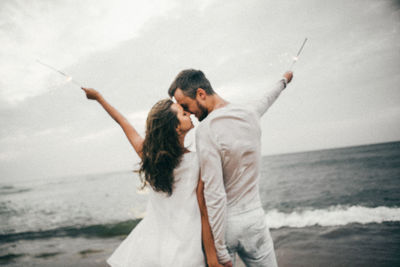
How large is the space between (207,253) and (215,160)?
2.29 feet

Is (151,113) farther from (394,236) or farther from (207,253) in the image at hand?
(394,236)

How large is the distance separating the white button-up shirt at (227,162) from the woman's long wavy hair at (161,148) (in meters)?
0.22

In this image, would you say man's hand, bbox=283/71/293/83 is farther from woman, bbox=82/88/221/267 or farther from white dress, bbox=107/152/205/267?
white dress, bbox=107/152/205/267

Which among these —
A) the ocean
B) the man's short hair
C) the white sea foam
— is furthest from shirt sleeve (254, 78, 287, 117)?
the white sea foam

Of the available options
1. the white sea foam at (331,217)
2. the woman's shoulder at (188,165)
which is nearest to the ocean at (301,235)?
the white sea foam at (331,217)

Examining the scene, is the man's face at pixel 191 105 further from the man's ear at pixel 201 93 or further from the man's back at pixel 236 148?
the man's back at pixel 236 148

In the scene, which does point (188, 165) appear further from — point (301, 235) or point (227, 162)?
point (301, 235)

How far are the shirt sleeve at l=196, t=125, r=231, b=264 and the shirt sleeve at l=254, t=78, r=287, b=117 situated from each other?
0.60m

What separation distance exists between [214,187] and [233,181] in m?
0.22

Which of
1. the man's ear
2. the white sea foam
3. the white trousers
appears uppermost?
the man's ear

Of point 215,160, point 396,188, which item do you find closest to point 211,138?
point 215,160

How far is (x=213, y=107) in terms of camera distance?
73.6 inches

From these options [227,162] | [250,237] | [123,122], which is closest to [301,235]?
[250,237]

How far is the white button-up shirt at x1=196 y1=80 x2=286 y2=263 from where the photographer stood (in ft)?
5.09
